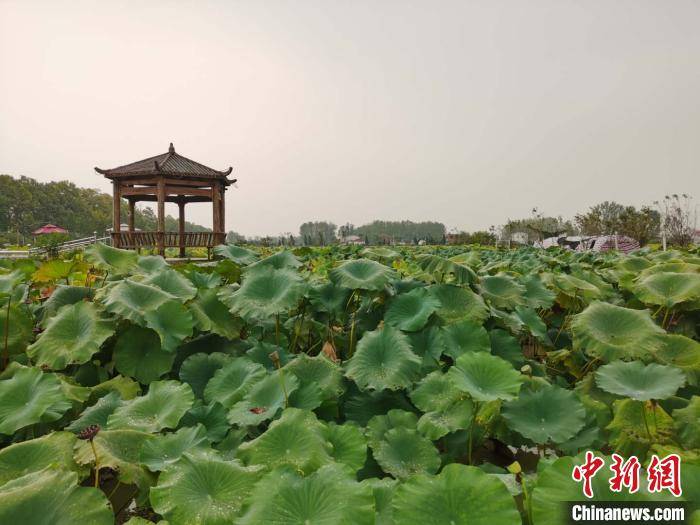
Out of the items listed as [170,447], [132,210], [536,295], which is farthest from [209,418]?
[132,210]

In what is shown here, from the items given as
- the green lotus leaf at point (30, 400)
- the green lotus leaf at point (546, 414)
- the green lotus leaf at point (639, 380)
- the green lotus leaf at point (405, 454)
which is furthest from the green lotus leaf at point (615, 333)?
the green lotus leaf at point (30, 400)

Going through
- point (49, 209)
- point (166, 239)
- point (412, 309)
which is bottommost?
point (412, 309)

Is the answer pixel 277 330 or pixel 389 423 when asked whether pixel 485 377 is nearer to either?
pixel 389 423

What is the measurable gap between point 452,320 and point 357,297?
1.70ft

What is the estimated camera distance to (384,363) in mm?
1823

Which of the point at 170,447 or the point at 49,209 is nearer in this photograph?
the point at 170,447

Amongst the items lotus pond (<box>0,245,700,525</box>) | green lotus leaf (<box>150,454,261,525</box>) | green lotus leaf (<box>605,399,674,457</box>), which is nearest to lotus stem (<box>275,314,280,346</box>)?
lotus pond (<box>0,245,700,525</box>)

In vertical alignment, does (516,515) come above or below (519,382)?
below

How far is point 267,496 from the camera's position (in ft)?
3.44

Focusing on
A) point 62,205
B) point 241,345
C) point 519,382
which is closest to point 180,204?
point 241,345

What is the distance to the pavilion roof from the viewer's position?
12.5 metres

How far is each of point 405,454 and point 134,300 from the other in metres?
1.34

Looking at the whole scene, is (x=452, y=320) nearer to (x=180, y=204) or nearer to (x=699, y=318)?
(x=699, y=318)

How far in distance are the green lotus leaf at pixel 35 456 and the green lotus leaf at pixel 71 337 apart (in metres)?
0.52
